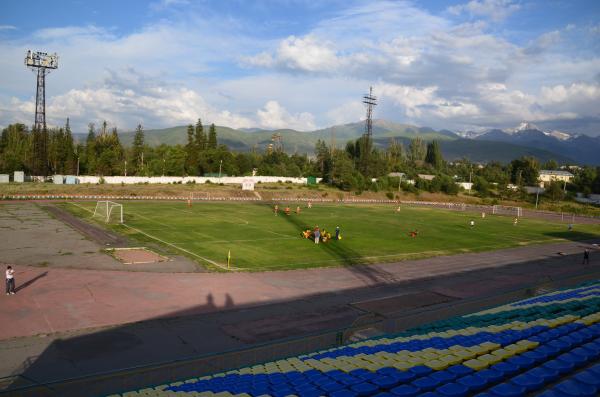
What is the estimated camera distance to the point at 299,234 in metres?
45.3

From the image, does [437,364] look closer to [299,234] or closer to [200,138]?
[299,234]

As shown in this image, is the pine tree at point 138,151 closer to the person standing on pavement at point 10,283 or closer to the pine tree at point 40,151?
the pine tree at point 40,151

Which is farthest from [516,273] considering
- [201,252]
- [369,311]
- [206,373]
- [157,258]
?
[206,373]

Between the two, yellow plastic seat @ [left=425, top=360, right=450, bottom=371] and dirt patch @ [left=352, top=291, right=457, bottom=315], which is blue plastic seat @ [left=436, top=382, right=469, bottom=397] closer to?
yellow plastic seat @ [left=425, top=360, right=450, bottom=371]

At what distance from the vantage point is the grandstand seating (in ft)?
31.7

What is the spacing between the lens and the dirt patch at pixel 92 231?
120 ft

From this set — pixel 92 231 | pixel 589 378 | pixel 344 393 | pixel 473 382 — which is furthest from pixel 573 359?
pixel 92 231

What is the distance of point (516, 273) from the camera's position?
111 feet

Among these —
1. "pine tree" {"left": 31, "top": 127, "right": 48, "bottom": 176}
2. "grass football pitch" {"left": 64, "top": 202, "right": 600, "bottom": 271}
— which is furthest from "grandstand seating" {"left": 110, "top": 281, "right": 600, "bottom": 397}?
"pine tree" {"left": 31, "top": 127, "right": 48, "bottom": 176}

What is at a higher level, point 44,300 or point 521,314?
point 521,314

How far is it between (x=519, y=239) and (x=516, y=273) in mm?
20737

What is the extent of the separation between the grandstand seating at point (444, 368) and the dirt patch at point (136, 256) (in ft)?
65.5

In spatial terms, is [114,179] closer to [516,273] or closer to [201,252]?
[201,252]

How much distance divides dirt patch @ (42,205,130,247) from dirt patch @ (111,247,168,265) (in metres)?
2.31
